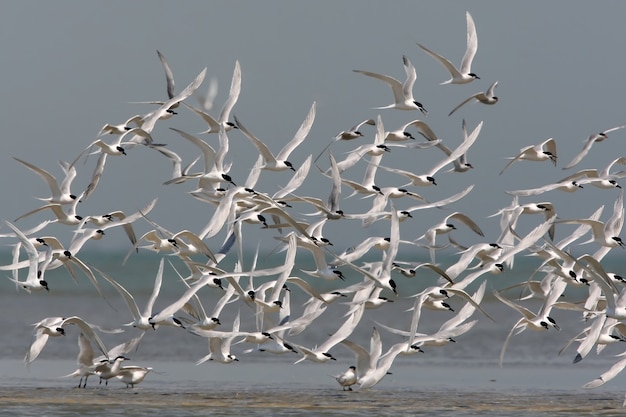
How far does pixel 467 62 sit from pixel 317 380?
5922 millimetres

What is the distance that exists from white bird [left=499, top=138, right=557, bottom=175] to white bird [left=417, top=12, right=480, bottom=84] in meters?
1.57

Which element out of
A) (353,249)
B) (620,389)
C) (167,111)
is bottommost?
(620,389)

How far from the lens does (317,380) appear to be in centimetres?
2533

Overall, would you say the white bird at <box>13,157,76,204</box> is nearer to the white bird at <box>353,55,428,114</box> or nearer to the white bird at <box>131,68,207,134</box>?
the white bird at <box>131,68,207,134</box>

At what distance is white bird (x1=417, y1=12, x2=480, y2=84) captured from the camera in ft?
81.8

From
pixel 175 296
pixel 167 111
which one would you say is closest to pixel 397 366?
pixel 167 111

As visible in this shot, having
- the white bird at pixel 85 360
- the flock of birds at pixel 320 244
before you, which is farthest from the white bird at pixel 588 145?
the white bird at pixel 85 360

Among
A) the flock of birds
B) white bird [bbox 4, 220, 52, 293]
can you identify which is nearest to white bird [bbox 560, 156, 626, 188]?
the flock of birds

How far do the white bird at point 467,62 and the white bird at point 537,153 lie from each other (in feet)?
5.15

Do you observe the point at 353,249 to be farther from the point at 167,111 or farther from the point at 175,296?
the point at 175,296

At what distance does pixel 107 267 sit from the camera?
2783 inches

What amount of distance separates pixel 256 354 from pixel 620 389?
749 cm

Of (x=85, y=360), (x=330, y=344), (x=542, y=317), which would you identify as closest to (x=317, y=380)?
(x=330, y=344)

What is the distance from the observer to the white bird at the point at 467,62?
2494 cm
